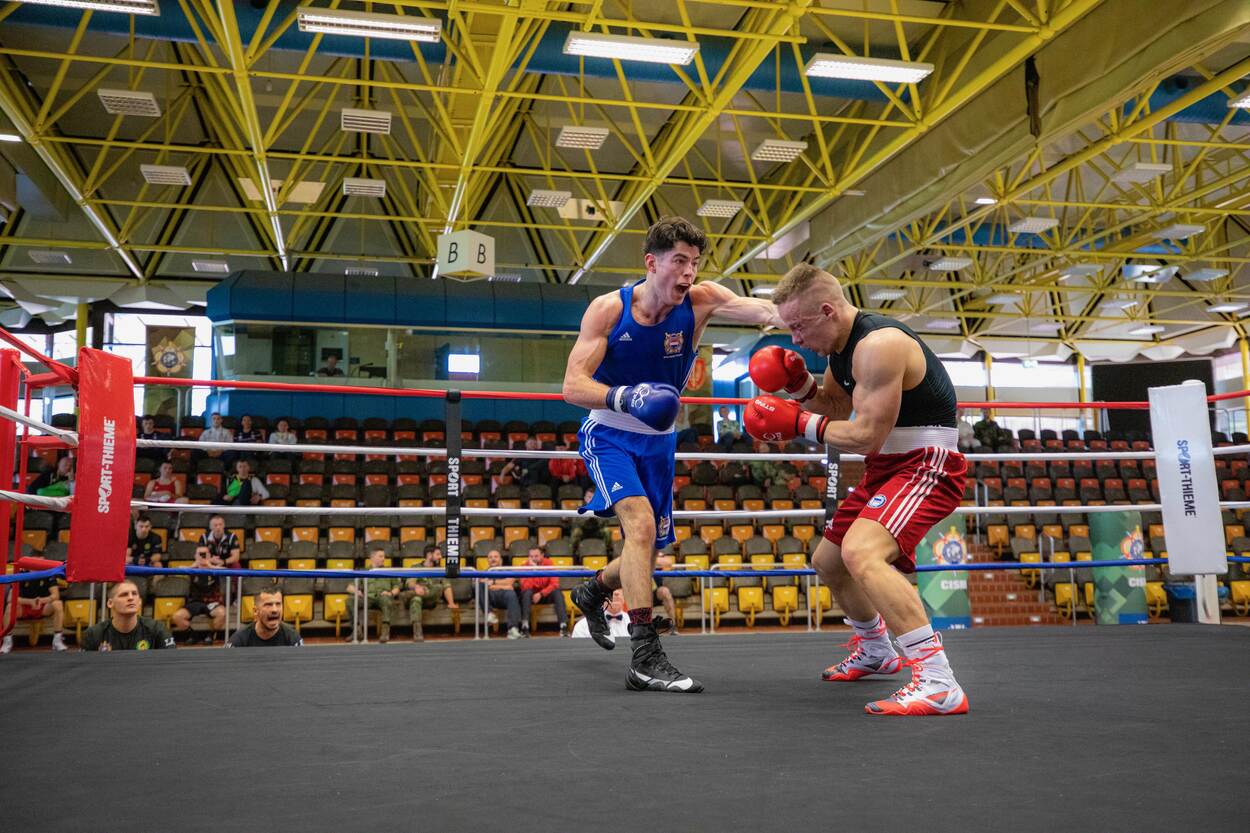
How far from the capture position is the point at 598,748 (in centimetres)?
161

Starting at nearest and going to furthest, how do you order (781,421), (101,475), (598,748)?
(598,748) → (781,421) → (101,475)

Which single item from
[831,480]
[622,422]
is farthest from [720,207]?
[622,422]

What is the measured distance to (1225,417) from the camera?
18281mm

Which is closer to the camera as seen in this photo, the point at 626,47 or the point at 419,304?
the point at 626,47

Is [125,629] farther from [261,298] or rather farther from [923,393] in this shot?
[261,298]

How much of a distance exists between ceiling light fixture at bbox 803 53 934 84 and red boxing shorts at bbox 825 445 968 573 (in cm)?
655

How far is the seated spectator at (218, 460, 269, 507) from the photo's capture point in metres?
8.51

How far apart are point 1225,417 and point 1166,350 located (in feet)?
7.87

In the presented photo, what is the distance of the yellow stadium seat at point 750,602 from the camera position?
859 cm

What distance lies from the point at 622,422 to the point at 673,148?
867 centimetres

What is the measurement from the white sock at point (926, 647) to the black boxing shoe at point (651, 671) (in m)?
0.50

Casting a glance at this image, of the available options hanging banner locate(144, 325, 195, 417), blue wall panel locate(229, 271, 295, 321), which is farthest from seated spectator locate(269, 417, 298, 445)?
hanging banner locate(144, 325, 195, 417)

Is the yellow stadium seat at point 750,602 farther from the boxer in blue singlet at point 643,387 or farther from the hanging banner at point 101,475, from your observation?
the hanging banner at point 101,475

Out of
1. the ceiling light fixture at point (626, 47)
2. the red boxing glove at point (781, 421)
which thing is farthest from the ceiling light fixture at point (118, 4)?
the red boxing glove at point (781, 421)
